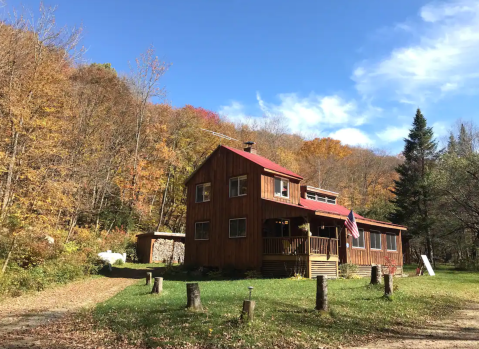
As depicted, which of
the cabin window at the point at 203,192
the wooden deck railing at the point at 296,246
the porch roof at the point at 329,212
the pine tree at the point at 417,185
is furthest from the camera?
the pine tree at the point at 417,185

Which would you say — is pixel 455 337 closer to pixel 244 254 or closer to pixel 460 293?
pixel 460 293

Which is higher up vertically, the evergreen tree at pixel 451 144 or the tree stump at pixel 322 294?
Result: the evergreen tree at pixel 451 144

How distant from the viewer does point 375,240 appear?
24.3m

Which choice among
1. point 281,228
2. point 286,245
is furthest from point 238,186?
point 286,245

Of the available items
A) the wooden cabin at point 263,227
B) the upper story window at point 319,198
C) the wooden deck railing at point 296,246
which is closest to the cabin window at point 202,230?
the wooden cabin at point 263,227

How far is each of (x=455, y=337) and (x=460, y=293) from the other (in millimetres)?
7899

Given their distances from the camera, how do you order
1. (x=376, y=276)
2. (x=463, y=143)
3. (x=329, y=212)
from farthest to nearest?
1. (x=463, y=143)
2. (x=329, y=212)
3. (x=376, y=276)

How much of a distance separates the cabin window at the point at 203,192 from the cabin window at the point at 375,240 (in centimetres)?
1136

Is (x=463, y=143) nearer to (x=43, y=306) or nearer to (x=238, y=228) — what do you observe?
(x=238, y=228)

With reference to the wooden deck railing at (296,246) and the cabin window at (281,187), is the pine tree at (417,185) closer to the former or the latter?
the cabin window at (281,187)

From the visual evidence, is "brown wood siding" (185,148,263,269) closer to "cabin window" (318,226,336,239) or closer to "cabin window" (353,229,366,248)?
"cabin window" (318,226,336,239)

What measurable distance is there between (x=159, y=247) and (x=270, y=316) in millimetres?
22843

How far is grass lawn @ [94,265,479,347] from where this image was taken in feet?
24.1

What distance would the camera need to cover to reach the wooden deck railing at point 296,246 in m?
18.6
